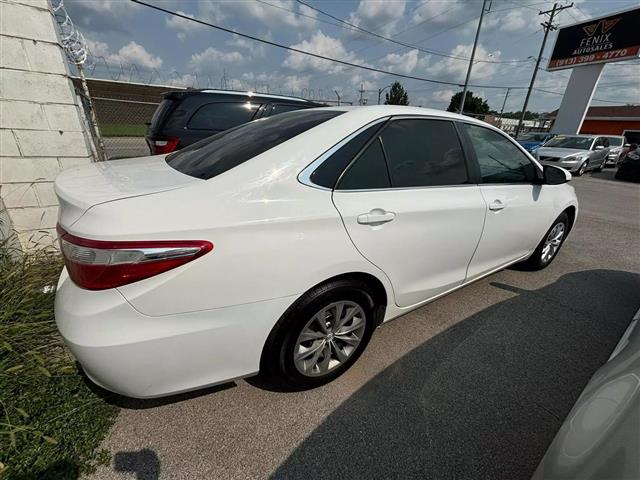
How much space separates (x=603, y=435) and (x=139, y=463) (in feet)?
6.17

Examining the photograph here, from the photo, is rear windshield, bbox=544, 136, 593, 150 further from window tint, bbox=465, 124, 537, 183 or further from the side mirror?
window tint, bbox=465, 124, 537, 183

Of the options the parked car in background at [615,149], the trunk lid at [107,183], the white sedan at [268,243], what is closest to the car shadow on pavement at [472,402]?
the white sedan at [268,243]

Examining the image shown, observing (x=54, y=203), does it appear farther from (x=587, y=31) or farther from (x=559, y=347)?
(x=587, y=31)

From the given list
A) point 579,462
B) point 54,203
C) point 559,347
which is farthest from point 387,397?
point 54,203

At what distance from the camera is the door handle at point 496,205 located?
2.43 m

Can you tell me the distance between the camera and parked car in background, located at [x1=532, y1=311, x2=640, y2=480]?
2.65ft

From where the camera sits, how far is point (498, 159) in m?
2.68

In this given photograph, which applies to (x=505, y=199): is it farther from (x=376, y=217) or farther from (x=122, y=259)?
(x=122, y=259)

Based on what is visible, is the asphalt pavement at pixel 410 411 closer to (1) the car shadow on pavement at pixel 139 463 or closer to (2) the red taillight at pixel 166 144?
(1) the car shadow on pavement at pixel 139 463

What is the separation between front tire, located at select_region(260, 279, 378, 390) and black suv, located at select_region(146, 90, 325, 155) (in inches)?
148

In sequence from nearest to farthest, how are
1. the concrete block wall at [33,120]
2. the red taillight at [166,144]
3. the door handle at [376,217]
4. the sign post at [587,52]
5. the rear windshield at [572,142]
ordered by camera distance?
the door handle at [376,217] < the concrete block wall at [33,120] < the red taillight at [166,144] < the rear windshield at [572,142] < the sign post at [587,52]

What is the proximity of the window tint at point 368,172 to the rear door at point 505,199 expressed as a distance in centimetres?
101

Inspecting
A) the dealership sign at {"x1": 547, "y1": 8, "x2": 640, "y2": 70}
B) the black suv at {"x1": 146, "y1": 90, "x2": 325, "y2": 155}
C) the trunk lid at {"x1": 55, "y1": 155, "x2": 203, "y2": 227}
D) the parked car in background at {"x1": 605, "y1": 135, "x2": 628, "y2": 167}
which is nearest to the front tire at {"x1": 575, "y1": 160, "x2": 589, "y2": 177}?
the parked car in background at {"x1": 605, "y1": 135, "x2": 628, "y2": 167}

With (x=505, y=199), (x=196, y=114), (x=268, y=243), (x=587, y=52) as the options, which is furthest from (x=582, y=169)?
(x=268, y=243)
